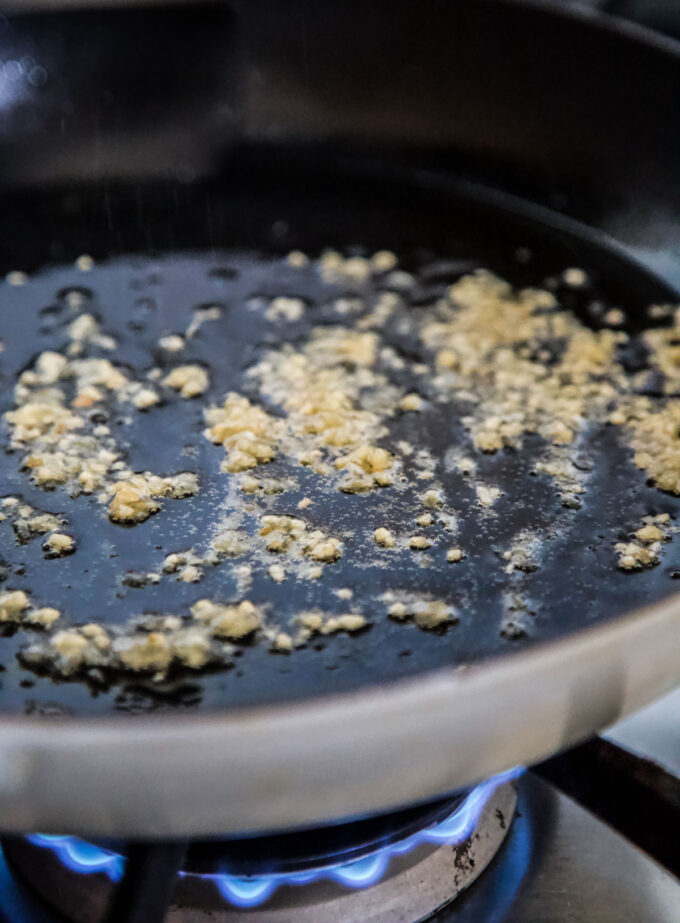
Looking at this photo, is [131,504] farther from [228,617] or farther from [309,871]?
[309,871]

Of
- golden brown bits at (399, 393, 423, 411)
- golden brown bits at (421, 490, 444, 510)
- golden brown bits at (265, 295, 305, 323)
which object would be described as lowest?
golden brown bits at (421, 490, 444, 510)

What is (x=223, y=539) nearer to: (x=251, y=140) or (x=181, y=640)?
(x=181, y=640)

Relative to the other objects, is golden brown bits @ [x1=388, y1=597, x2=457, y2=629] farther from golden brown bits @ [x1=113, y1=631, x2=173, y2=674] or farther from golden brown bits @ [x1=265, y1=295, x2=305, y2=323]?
golden brown bits @ [x1=265, y1=295, x2=305, y2=323]

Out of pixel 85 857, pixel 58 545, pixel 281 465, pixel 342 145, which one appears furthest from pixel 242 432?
pixel 342 145

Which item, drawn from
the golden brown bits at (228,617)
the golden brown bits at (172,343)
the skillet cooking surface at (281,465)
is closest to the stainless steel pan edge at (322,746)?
the skillet cooking surface at (281,465)

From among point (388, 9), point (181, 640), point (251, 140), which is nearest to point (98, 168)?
point (251, 140)

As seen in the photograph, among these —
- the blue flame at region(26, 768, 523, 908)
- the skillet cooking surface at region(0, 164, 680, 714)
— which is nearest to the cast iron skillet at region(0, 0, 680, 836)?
the skillet cooking surface at region(0, 164, 680, 714)
